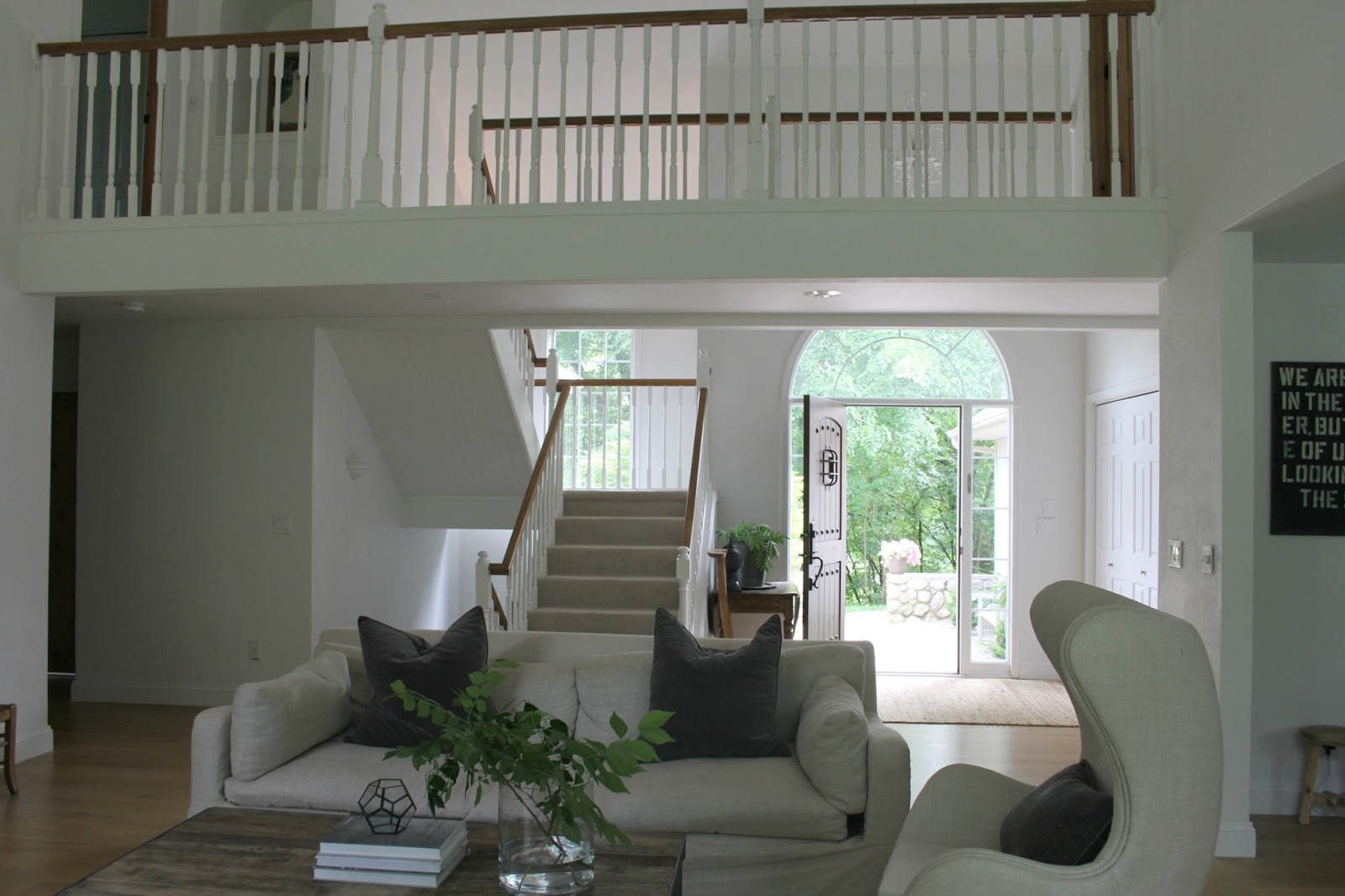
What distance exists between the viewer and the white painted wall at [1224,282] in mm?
3322

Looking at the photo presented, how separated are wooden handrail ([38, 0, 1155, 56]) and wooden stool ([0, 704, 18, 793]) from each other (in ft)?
10.1

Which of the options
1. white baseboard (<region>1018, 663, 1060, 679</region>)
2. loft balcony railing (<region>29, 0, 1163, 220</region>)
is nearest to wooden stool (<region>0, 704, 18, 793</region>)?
loft balcony railing (<region>29, 0, 1163, 220</region>)

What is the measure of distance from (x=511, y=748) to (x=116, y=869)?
38.4 inches

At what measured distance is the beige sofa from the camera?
3139 mm

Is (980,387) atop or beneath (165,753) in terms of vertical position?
atop

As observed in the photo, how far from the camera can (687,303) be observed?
5.29m

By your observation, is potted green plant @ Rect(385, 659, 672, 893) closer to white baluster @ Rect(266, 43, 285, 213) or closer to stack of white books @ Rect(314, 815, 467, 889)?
stack of white books @ Rect(314, 815, 467, 889)

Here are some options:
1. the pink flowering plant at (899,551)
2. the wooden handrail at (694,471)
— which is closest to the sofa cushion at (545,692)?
the wooden handrail at (694,471)

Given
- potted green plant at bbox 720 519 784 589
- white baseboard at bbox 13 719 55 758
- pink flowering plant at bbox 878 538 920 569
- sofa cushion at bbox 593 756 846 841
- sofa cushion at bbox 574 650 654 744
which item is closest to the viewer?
sofa cushion at bbox 593 756 846 841

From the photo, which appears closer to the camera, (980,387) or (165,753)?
(165,753)

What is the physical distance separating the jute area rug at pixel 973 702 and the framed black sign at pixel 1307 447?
1971 millimetres

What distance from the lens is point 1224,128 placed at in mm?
3736

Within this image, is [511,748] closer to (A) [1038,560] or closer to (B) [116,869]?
(B) [116,869]

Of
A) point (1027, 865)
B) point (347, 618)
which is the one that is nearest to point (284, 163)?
point (347, 618)
